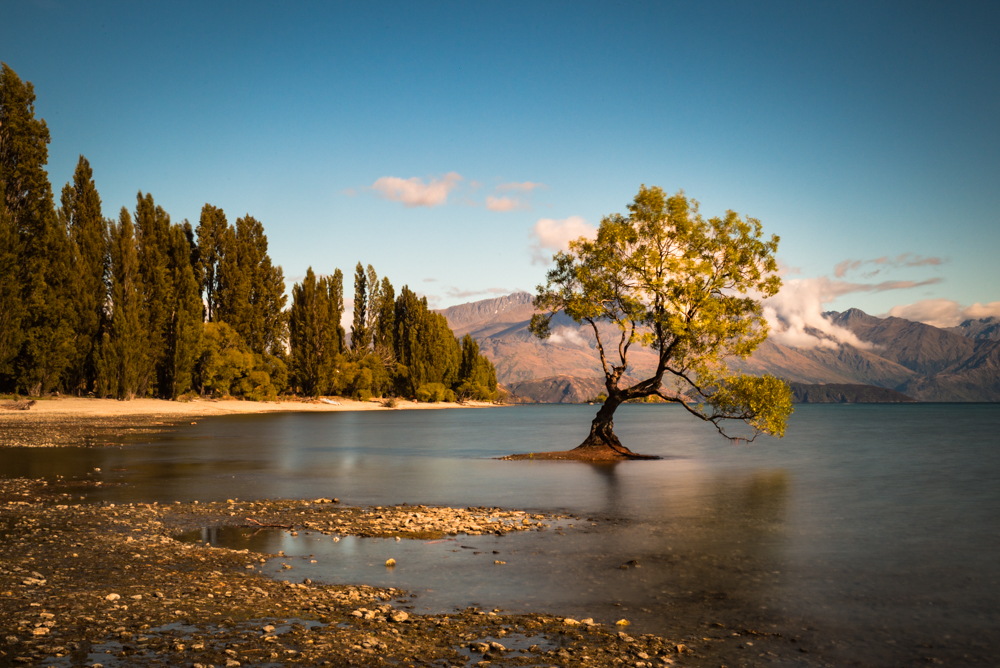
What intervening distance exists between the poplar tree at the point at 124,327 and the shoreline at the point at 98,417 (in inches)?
88.3

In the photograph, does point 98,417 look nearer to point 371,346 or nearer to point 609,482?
point 609,482

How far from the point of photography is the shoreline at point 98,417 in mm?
40438

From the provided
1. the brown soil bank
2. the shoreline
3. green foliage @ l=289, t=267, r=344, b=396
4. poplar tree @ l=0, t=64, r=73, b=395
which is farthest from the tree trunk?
green foliage @ l=289, t=267, r=344, b=396

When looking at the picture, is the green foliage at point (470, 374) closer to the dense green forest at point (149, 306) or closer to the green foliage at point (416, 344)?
the green foliage at point (416, 344)

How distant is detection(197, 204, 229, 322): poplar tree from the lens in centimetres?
9500

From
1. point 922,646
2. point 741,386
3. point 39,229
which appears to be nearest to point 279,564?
point 922,646

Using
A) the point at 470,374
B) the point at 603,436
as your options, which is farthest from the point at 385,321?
the point at 603,436

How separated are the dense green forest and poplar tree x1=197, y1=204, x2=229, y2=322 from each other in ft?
0.49

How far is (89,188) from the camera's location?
71750mm

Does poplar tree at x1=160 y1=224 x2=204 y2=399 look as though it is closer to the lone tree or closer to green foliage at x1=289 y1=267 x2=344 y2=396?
green foliage at x1=289 y1=267 x2=344 y2=396

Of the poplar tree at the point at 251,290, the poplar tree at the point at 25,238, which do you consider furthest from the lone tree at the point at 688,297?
the poplar tree at the point at 251,290

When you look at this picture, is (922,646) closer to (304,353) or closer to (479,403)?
(304,353)

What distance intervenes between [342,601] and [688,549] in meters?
8.55

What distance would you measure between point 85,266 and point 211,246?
91.2 feet
